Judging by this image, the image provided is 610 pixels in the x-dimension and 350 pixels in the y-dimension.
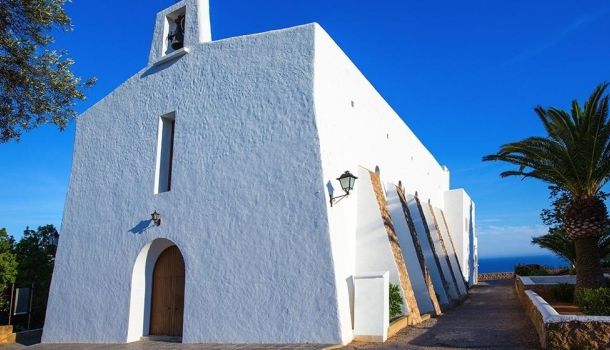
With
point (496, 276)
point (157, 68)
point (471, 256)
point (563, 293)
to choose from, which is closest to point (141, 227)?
point (157, 68)

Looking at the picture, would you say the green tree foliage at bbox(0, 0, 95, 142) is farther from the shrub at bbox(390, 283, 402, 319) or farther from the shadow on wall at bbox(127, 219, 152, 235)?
the shrub at bbox(390, 283, 402, 319)

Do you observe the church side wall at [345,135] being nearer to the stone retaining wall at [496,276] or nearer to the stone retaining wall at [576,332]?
the stone retaining wall at [576,332]

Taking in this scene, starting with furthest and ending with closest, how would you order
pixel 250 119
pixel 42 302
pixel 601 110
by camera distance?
pixel 42 302, pixel 601 110, pixel 250 119

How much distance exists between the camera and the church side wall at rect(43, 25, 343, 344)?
8.92 m

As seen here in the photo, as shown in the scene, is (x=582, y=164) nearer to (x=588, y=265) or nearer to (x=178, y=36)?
(x=588, y=265)

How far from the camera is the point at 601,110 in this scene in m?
11.2

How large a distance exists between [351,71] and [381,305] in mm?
5419

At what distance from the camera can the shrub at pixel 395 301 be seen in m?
10.1

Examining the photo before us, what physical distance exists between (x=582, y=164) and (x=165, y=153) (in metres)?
9.63

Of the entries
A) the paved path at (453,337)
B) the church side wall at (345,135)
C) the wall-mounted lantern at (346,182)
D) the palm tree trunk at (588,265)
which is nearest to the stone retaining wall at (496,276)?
the church side wall at (345,135)

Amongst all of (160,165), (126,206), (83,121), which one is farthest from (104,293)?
(83,121)

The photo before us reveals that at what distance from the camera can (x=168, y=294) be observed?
11016 mm

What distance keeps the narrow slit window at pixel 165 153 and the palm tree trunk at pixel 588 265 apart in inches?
384

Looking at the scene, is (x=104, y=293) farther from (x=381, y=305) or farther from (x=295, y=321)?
(x=381, y=305)
